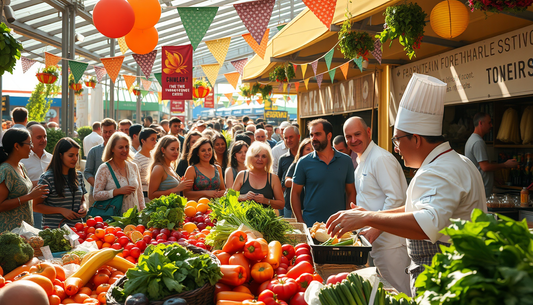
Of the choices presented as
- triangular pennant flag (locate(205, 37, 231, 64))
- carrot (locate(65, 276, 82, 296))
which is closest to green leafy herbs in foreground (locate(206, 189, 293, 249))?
carrot (locate(65, 276, 82, 296))

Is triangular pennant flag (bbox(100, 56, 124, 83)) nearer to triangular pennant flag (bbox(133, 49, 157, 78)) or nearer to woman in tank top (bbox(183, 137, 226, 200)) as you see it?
triangular pennant flag (bbox(133, 49, 157, 78))

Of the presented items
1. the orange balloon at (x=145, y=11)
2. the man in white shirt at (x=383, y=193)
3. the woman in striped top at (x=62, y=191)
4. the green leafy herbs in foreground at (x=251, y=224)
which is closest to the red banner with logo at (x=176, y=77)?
the orange balloon at (x=145, y=11)

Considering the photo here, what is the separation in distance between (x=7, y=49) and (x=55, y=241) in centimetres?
150

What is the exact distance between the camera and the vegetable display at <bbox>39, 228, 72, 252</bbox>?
3.27 metres

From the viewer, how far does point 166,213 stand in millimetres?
3836

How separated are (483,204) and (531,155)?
183 inches

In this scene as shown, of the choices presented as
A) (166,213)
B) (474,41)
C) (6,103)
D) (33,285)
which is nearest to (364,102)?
(474,41)

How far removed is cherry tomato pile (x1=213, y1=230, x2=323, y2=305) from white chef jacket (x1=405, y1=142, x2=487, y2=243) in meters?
0.69

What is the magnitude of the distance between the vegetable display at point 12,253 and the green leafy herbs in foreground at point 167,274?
103 centimetres

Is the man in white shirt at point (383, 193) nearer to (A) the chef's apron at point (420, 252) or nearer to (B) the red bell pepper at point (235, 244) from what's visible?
(A) the chef's apron at point (420, 252)

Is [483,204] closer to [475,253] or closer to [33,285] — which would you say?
[475,253]

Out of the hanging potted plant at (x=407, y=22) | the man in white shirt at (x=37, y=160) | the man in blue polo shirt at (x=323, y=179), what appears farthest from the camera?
the man in white shirt at (x=37, y=160)

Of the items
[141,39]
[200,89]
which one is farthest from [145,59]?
[200,89]

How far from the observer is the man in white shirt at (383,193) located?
3.57m
